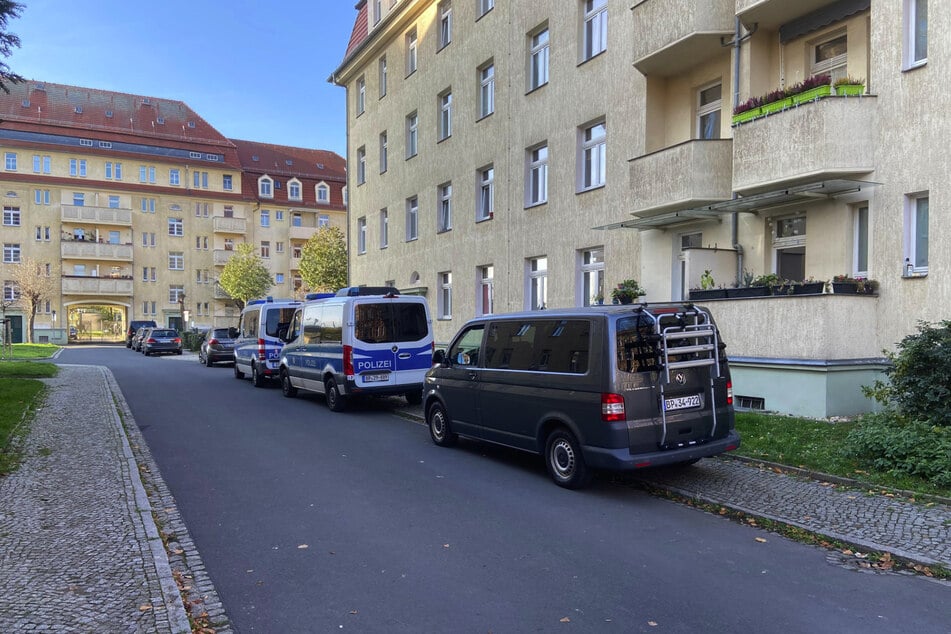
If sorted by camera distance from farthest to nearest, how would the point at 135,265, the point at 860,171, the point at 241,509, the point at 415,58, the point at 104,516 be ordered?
the point at 135,265
the point at 415,58
the point at 860,171
the point at 241,509
the point at 104,516

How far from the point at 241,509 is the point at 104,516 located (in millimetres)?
1144

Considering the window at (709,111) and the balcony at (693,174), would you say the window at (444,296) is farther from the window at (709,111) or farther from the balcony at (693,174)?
the balcony at (693,174)

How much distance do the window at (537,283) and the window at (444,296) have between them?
507cm

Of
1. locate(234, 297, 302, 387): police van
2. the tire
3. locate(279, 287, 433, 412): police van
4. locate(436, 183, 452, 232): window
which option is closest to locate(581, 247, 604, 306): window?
locate(279, 287, 433, 412): police van

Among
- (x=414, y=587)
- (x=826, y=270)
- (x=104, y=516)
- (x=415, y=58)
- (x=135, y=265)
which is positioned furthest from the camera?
(x=135, y=265)

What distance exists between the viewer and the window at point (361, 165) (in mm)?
29756

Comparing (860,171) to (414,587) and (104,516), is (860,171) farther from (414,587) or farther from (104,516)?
(104,516)

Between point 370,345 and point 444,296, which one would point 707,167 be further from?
point 444,296

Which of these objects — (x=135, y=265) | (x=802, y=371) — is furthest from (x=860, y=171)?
(x=135, y=265)

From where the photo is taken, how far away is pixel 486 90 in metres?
20.8

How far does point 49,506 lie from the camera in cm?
632

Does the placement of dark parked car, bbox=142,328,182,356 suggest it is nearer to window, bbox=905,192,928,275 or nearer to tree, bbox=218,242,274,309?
tree, bbox=218,242,274,309

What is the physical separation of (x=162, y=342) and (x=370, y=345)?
30.1m

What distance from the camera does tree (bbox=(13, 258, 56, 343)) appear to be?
176 feet
